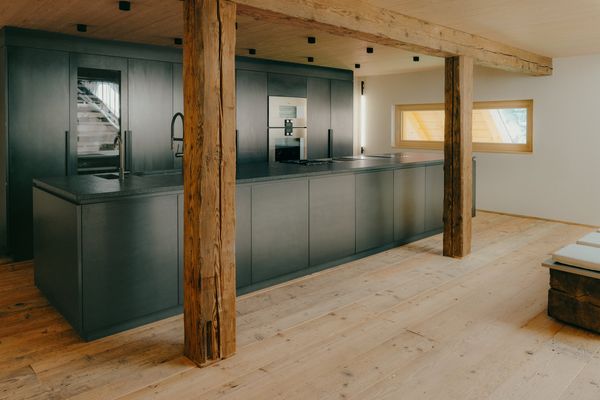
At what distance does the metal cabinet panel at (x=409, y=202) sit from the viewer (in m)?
5.38

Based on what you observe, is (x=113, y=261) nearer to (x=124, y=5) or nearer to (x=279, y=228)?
(x=279, y=228)

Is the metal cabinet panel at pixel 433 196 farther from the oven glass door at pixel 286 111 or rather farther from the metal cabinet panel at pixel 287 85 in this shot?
the metal cabinet panel at pixel 287 85

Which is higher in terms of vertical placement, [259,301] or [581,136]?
[581,136]

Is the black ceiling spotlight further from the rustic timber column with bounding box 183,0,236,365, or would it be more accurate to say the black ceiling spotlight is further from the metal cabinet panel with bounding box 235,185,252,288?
the metal cabinet panel with bounding box 235,185,252,288

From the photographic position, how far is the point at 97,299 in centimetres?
304

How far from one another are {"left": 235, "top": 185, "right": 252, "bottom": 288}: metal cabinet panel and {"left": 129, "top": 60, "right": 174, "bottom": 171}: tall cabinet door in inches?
93.2

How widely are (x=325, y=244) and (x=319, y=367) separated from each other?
191 cm

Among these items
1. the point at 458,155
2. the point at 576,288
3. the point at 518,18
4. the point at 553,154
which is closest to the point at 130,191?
the point at 576,288

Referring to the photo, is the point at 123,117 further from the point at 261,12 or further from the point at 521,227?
the point at 521,227

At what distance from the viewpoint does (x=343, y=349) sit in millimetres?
2908

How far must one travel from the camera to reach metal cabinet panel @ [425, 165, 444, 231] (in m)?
5.86

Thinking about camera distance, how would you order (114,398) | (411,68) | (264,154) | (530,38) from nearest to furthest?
1. (114,398)
2. (530,38)
3. (264,154)
4. (411,68)

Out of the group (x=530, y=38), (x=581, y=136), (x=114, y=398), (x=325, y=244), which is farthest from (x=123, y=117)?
(x=581, y=136)

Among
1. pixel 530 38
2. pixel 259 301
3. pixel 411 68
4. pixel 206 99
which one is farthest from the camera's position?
pixel 411 68
